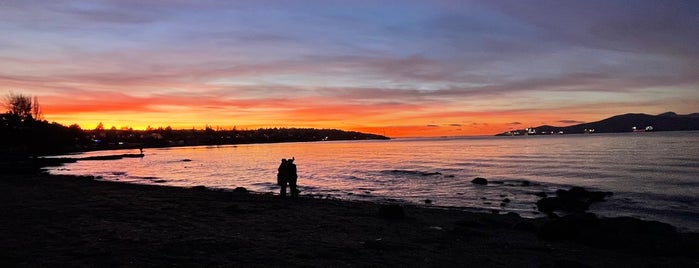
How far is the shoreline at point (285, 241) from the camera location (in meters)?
10.6

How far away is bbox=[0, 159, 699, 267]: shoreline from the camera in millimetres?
10570

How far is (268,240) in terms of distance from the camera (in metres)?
12.9

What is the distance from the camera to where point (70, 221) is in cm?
1513

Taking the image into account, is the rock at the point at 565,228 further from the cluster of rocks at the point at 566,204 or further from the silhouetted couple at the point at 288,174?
the silhouetted couple at the point at 288,174

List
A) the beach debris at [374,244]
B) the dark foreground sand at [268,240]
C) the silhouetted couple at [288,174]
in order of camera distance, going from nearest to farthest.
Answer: the dark foreground sand at [268,240] < the beach debris at [374,244] < the silhouetted couple at [288,174]

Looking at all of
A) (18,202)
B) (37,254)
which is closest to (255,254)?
(37,254)

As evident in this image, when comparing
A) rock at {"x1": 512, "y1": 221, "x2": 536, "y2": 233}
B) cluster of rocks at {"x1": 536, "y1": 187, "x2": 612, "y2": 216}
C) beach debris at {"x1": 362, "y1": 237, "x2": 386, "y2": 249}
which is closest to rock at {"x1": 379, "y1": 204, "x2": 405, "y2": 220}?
rock at {"x1": 512, "y1": 221, "x2": 536, "y2": 233}

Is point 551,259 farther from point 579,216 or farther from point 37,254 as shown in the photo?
point 37,254

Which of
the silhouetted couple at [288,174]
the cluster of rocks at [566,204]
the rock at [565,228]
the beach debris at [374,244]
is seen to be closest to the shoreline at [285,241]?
the beach debris at [374,244]

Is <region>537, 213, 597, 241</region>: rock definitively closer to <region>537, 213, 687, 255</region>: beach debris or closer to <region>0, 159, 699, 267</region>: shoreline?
<region>537, 213, 687, 255</region>: beach debris

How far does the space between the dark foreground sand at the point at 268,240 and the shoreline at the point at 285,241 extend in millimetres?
28

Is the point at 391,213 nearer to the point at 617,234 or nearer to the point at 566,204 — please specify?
the point at 617,234

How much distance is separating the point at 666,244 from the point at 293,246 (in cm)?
1061

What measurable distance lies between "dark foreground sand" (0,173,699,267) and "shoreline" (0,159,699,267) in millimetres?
28
